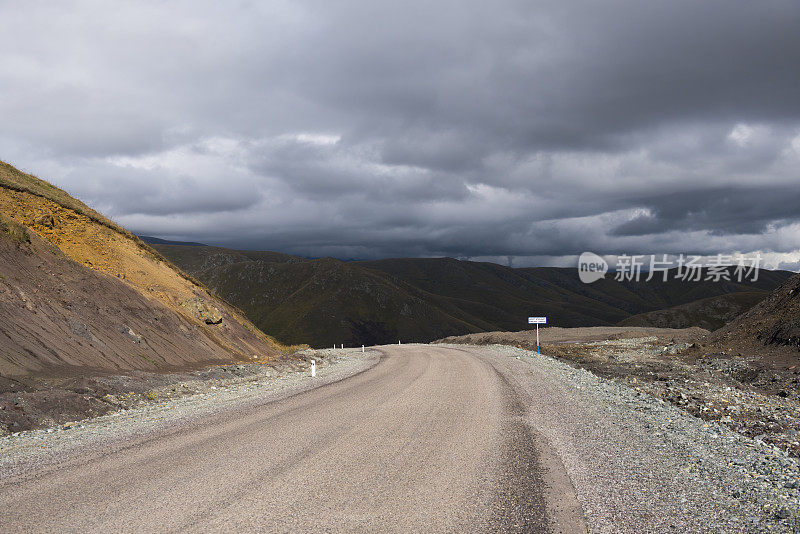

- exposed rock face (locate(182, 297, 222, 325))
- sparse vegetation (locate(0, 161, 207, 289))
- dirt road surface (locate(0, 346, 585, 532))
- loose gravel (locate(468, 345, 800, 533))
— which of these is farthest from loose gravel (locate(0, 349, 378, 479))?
sparse vegetation (locate(0, 161, 207, 289))

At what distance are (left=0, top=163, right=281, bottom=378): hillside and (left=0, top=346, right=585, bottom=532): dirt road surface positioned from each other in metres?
7.48

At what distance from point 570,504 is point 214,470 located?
5.39m

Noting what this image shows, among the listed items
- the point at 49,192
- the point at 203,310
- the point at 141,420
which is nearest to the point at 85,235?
the point at 49,192

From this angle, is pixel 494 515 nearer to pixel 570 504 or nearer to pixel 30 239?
pixel 570 504

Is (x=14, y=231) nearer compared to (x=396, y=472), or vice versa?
(x=396, y=472)

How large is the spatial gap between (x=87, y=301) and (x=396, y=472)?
17.9m

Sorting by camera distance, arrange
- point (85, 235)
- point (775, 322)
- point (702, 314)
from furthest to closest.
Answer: point (702, 314) → point (85, 235) → point (775, 322)

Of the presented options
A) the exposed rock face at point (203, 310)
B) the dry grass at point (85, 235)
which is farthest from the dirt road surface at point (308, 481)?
the dry grass at point (85, 235)

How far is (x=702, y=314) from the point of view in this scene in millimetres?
176000

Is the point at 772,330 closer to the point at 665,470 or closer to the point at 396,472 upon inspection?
the point at 665,470

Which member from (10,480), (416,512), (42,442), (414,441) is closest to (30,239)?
(42,442)

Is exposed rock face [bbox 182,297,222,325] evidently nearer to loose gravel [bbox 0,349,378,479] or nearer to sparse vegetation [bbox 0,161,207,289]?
sparse vegetation [bbox 0,161,207,289]

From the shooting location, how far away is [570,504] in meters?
5.88

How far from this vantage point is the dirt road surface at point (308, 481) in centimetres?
538
